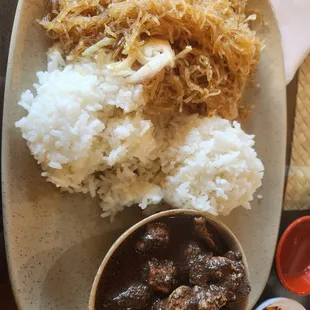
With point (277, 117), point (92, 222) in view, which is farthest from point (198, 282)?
point (277, 117)

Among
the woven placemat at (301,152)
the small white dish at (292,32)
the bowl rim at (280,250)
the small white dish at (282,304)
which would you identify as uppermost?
the small white dish at (292,32)

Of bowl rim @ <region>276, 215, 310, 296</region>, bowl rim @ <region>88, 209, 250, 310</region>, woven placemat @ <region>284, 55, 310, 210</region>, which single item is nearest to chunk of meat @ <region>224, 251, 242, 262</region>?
bowl rim @ <region>88, 209, 250, 310</region>

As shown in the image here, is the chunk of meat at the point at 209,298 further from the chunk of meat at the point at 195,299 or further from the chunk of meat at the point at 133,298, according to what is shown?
the chunk of meat at the point at 133,298

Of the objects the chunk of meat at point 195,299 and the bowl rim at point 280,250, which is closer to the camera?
the chunk of meat at point 195,299

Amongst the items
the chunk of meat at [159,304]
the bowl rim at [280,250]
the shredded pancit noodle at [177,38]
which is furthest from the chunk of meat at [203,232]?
the bowl rim at [280,250]

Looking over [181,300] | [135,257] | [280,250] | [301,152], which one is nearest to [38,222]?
[135,257]

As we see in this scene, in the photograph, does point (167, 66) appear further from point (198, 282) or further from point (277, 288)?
point (277, 288)
